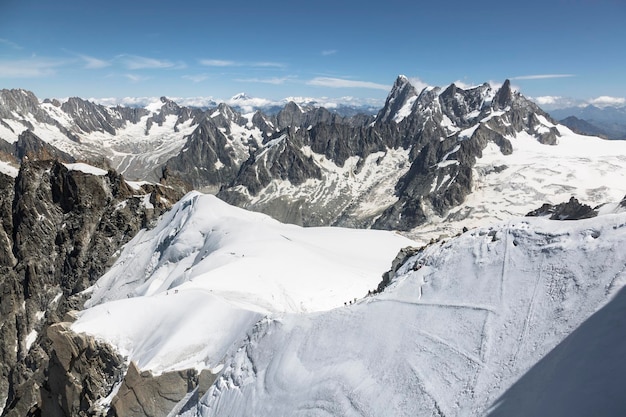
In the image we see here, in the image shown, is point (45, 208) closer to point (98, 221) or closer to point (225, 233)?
point (98, 221)

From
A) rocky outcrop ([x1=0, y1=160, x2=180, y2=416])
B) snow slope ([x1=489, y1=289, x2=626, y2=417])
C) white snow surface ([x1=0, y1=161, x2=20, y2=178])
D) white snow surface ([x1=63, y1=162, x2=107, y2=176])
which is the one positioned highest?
snow slope ([x1=489, y1=289, x2=626, y2=417])

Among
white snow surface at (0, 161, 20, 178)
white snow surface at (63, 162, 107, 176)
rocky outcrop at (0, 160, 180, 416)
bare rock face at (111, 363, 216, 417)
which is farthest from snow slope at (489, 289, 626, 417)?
white snow surface at (0, 161, 20, 178)

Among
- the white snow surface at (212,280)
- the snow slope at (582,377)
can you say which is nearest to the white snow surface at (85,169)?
the white snow surface at (212,280)

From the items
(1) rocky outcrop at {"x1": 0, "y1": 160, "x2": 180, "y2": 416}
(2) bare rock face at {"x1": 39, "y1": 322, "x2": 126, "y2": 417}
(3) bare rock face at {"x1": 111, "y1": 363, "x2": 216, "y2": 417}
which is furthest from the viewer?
(1) rocky outcrop at {"x1": 0, "y1": 160, "x2": 180, "y2": 416}

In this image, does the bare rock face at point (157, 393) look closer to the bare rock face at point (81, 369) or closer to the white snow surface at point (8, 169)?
the bare rock face at point (81, 369)

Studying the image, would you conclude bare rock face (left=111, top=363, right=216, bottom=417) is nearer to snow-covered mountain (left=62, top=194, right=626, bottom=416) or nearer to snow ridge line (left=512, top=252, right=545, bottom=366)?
snow-covered mountain (left=62, top=194, right=626, bottom=416)

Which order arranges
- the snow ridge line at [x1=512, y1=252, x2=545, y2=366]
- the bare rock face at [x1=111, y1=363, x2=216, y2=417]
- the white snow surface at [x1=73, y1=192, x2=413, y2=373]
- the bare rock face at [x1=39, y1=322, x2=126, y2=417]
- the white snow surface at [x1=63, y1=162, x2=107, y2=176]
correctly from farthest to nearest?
the white snow surface at [x1=63, y1=162, x2=107, y2=176]
the bare rock face at [x1=39, y1=322, x2=126, y2=417]
the white snow surface at [x1=73, y1=192, x2=413, y2=373]
the bare rock face at [x1=111, y1=363, x2=216, y2=417]
the snow ridge line at [x1=512, y1=252, x2=545, y2=366]

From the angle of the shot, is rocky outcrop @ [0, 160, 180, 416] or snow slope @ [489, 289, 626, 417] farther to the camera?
rocky outcrop @ [0, 160, 180, 416]

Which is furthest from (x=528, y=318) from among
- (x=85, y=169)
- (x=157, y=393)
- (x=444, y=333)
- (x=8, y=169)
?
(x=8, y=169)
